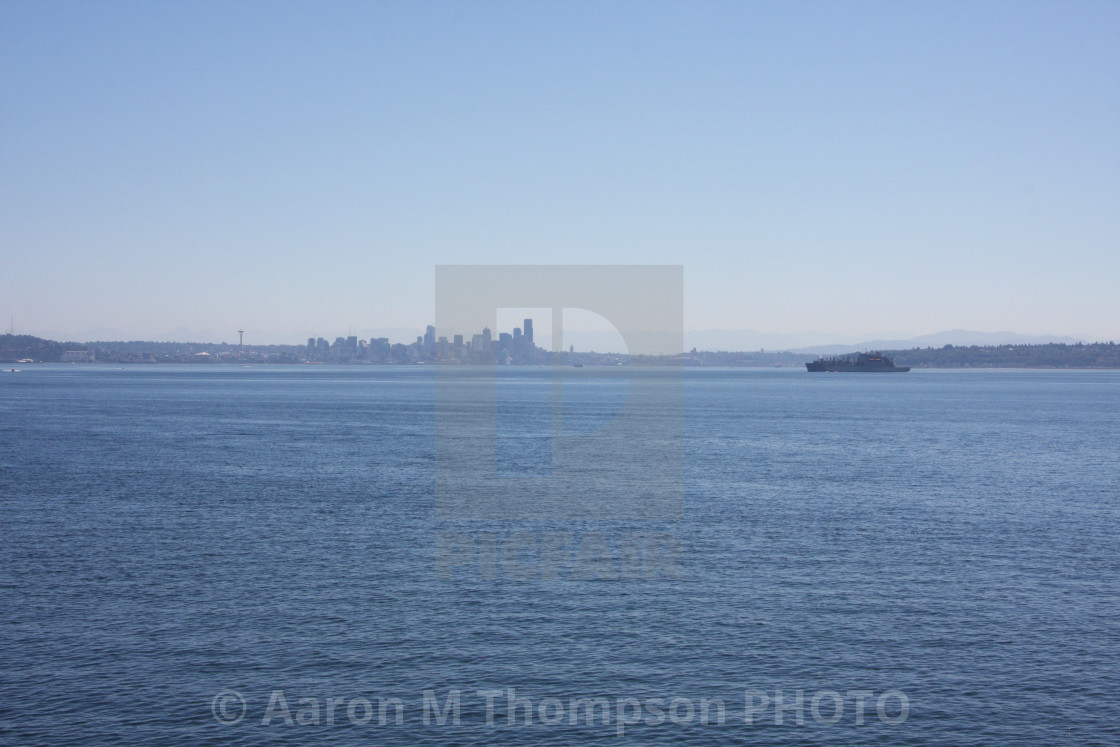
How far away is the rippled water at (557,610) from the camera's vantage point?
861 inches

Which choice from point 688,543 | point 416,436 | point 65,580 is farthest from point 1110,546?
point 416,436

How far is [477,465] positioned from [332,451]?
582 inches

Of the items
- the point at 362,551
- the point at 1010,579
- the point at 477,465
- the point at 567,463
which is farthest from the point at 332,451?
the point at 1010,579

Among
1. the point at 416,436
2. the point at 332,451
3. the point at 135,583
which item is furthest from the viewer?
the point at 416,436

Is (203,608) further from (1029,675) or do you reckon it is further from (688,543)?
(1029,675)

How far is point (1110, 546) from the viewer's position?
38.5 m

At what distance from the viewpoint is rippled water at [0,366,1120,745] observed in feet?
71.7

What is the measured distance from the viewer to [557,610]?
29656 mm

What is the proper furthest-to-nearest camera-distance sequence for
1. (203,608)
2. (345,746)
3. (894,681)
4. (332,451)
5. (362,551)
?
1. (332,451)
2. (362,551)
3. (203,608)
4. (894,681)
5. (345,746)

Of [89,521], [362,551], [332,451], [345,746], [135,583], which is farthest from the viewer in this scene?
[332,451]

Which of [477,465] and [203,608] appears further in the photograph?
[477,465]

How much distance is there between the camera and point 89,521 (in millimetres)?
42531

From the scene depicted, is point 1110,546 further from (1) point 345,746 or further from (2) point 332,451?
(2) point 332,451

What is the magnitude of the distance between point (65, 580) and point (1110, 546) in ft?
136
